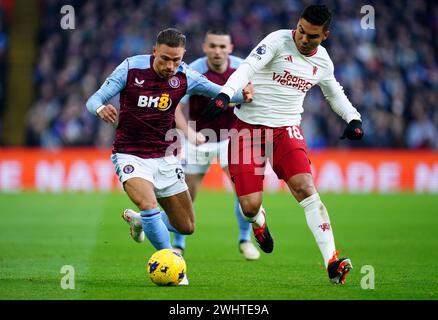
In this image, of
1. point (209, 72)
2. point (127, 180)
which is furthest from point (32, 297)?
point (209, 72)

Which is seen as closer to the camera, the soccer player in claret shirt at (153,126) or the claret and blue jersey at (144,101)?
the soccer player in claret shirt at (153,126)

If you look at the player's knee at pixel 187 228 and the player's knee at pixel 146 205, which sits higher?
the player's knee at pixel 146 205

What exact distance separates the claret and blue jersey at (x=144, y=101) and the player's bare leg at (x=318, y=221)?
3.43ft

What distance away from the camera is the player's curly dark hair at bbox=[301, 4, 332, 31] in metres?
7.85

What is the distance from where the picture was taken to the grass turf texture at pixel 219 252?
7.35m

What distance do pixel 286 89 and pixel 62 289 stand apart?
2.95 meters

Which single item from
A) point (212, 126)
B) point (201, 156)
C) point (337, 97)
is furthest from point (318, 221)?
point (201, 156)

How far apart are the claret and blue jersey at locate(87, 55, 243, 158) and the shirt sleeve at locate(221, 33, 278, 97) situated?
317mm

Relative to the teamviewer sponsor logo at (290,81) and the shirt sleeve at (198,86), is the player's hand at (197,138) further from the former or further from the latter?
the teamviewer sponsor logo at (290,81)

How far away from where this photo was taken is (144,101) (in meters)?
8.12

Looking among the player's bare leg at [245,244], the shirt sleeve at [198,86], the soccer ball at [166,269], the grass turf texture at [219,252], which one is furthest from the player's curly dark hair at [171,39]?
the player's bare leg at [245,244]

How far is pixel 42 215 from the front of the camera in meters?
15.9

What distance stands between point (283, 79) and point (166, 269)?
2280 mm

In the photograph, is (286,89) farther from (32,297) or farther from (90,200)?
(90,200)
